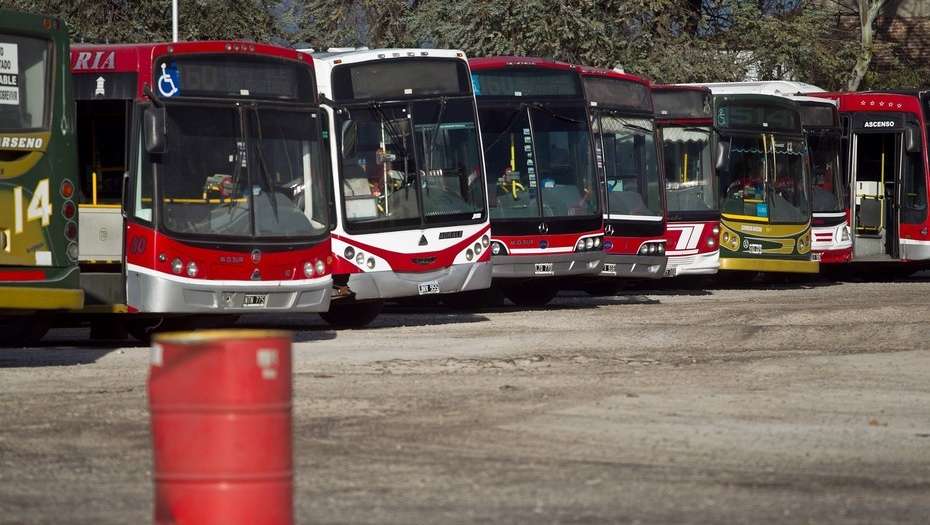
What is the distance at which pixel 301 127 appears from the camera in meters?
18.7

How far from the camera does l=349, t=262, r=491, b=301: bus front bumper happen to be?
20.5m

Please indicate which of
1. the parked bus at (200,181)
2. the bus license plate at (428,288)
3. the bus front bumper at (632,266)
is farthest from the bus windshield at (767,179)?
the parked bus at (200,181)

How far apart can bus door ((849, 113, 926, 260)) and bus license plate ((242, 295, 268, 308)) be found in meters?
16.8

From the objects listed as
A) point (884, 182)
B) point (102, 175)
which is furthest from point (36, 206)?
point (884, 182)

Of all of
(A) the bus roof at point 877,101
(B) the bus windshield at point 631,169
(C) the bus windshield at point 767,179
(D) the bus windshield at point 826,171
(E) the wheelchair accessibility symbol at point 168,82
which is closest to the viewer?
(E) the wheelchair accessibility symbol at point 168,82

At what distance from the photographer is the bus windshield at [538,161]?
2347cm

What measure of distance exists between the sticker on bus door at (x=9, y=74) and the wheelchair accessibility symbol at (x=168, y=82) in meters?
2.26

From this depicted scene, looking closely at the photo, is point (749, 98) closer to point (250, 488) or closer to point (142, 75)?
point (142, 75)

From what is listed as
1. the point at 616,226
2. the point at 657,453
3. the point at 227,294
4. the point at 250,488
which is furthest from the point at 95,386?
the point at 616,226

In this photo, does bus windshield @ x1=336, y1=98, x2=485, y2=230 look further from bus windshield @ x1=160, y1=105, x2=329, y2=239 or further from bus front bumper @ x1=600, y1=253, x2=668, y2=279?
bus front bumper @ x1=600, y1=253, x2=668, y2=279

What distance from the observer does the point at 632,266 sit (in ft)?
84.1

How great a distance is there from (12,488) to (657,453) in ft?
11.6

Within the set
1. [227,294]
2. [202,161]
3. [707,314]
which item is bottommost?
[707,314]

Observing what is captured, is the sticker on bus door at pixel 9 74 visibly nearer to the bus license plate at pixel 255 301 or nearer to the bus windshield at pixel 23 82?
the bus windshield at pixel 23 82
